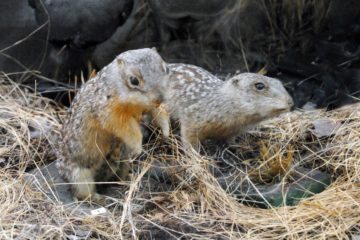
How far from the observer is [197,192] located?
220 inches

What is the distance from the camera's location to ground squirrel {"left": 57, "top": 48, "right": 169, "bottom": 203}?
17.0 feet

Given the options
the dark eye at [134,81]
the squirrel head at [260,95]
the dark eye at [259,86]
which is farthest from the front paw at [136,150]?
the dark eye at [259,86]

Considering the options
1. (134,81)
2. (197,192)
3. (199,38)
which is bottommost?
(197,192)

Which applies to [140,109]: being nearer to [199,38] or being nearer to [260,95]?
[260,95]

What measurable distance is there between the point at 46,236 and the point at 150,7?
9.89ft

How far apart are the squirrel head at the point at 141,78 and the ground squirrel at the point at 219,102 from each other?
662 millimetres

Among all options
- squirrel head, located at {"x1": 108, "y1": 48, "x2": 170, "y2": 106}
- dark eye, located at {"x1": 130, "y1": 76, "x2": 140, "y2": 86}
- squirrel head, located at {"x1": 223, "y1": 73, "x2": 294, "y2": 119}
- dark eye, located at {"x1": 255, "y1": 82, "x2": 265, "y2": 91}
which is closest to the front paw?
squirrel head, located at {"x1": 108, "y1": 48, "x2": 170, "y2": 106}

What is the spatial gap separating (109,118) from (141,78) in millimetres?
467

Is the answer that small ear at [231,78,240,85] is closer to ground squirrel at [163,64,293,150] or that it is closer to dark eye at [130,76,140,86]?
ground squirrel at [163,64,293,150]

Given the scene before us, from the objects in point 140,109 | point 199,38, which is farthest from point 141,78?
point 199,38

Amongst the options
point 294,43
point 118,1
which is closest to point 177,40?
point 118,1

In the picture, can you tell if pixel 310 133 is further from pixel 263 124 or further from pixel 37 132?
pixel 37 132

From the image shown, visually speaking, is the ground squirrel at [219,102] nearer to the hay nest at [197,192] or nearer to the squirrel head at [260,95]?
the squirrel head at [260,95]

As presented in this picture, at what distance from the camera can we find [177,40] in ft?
24.8
